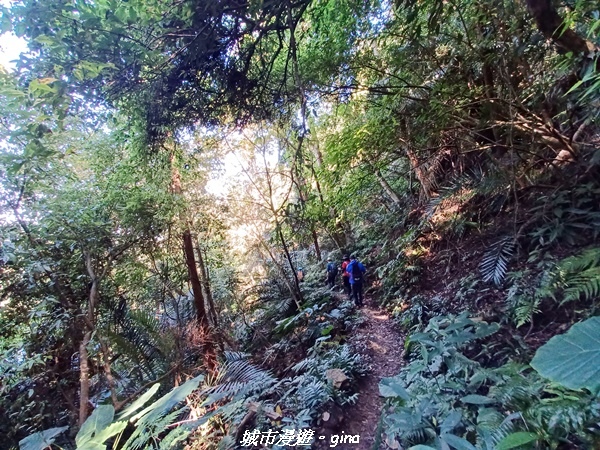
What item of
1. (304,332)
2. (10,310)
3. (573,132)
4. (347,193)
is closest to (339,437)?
(304,332)

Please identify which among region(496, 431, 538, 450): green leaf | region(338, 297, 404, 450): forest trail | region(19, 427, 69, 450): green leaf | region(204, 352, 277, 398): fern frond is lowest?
region(338, 297, 404, 450): forest trail

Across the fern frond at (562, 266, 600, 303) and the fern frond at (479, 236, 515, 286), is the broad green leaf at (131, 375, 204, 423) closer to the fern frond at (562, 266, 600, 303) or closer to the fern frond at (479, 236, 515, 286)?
the fern frond at (562, 266, 600, 303)

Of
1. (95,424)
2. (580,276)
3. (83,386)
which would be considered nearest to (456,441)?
(95,424)

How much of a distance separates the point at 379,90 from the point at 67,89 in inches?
128

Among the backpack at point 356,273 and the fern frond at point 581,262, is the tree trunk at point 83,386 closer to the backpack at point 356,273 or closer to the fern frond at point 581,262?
the backpack at point 356,273

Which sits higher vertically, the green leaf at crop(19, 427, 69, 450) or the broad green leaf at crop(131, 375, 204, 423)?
the green leaf at crop(19, 427, 69, 450)

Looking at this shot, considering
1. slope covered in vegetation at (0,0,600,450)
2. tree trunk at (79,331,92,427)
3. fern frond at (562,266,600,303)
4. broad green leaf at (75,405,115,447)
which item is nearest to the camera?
broad green leaf at (75,405,115,447)

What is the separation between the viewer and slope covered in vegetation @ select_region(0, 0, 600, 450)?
6.42 ft

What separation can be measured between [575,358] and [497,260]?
13.5 feet

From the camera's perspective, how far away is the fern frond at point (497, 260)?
4250 millimetres

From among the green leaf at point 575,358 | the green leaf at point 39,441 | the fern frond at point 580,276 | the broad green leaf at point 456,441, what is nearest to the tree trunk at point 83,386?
the green leaf at point 39,441

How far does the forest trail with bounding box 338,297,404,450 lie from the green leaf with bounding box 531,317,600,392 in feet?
9.29

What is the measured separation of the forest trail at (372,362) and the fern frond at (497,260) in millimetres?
1712

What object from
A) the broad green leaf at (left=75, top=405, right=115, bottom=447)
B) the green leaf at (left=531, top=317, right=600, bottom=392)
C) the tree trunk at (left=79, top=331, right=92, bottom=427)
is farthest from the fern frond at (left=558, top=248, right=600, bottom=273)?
the tree trunk at (left=79, top=331, right=92, bottom=427)
